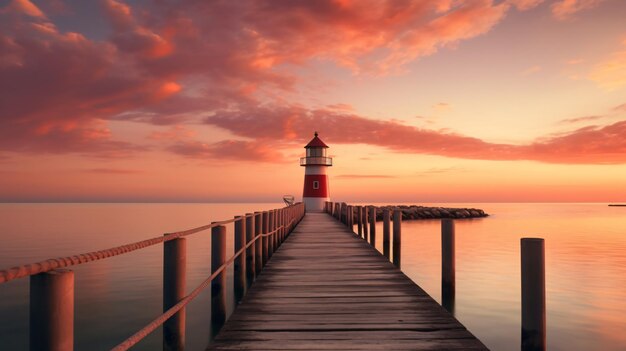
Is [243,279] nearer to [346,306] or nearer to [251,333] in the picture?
[346,306]

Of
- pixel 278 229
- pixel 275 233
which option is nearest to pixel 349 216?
pixel 278 229

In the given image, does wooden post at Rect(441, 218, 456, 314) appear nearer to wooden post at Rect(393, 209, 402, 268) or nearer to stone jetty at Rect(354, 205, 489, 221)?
wooden post at Rect(393, 209, 402, 268)

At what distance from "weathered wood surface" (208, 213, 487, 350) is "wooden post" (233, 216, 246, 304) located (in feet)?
0.91

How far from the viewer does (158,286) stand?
691 inches

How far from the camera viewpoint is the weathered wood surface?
4590mm

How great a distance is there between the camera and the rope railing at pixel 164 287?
6.23 feet

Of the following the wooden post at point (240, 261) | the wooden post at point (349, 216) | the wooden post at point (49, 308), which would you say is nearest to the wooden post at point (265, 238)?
the wooden post at point (240, 261)

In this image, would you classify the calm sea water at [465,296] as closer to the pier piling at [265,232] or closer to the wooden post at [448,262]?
the pier piling at [265,232]

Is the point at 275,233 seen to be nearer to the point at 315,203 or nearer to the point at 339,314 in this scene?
the point at 339,314

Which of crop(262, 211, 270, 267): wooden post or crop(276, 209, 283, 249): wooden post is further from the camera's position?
crop(276, 209, 283, 249): wooden post

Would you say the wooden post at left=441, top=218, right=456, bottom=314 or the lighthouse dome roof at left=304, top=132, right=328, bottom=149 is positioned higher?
the lighthouse dome roof at left=304, top=132, right=328, bottom=149

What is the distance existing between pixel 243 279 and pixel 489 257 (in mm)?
19859

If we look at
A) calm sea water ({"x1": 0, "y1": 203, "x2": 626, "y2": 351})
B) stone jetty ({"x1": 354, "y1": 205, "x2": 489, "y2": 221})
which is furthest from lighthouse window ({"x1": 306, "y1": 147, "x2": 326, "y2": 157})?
stone jetty ({"x1": 354, "y1": 205, "x2": 489, "y2": 221})

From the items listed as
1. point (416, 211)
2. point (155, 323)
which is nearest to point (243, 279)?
point (155, 323)
